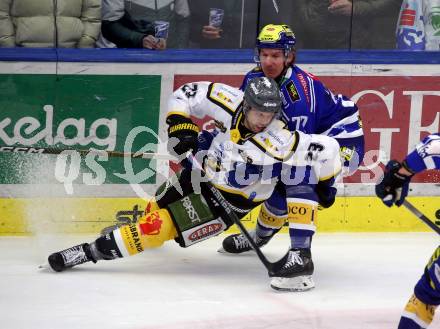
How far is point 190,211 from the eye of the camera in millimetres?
5137

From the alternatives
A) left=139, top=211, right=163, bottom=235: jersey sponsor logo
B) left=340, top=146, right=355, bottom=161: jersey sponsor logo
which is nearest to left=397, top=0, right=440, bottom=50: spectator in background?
left=340, top=146, right=355, bottom=161: jersey sponsor logo

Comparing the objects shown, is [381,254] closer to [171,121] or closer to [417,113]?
[417,113]

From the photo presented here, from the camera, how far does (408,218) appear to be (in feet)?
21.1

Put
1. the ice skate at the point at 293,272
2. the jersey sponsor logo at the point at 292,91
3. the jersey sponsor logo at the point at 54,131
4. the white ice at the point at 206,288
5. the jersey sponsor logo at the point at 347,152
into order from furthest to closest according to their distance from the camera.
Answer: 1. the jersey sponsor logo at the point at 54,131
2. the jersey sponsor logo at the point at 347,152
3. the jersey sponsor logo at the point at 292,91
4. the ice skate at the point at 293,272
5. the white ice at the point at 206,288

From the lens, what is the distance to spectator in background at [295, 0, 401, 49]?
6375 mm

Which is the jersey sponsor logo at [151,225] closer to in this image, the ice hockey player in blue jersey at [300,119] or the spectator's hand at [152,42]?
the ice hockey player in blue jersey at [300,119]

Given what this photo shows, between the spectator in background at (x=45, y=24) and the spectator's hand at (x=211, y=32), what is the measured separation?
645 mm

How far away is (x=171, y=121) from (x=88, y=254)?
752 mm

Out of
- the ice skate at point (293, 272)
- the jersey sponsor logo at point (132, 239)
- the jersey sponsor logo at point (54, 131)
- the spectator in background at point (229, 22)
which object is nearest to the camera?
the ice skate at point (293, 272)

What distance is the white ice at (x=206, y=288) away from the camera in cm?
446

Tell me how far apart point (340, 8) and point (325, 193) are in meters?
1.57

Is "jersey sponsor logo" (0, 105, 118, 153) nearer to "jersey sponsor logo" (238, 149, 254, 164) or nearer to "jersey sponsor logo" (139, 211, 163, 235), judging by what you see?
"jersey sponsor logo" (139, 211, 163, 235)

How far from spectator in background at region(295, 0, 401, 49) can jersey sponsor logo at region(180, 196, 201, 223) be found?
1641mm

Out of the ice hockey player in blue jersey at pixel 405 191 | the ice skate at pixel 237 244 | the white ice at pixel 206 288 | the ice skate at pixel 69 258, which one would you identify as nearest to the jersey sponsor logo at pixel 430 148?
the ice hockey player in blue jersey at pixel 405 191
